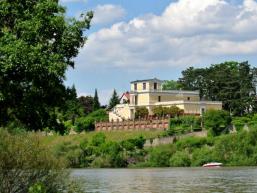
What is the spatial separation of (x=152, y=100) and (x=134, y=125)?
13.7m

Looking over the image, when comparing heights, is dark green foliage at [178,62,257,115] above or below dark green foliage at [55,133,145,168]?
above

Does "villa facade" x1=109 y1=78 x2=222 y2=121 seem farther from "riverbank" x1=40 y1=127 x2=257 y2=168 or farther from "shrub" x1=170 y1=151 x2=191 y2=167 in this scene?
Result: "shrub" x1=170 y1=151 x2=191 y2=167

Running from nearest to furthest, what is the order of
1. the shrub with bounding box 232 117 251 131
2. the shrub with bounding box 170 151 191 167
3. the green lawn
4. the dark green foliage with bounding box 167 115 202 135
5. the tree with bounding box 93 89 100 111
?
the shrub with bounding box 170 151 191 167
the shrub with bounding box 232 117 251 131
the dark green foliage with bounding box 167 115 202 135
the green lawn
the tree with bounding box 93 89 100 111

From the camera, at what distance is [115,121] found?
122938 millimetres

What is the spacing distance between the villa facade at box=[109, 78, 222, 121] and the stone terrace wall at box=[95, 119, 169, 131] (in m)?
4.61

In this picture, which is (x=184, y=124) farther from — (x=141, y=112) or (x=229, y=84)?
(x=229, y=84)

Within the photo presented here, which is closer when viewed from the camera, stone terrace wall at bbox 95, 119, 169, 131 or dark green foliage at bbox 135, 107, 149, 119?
stone terrace wall at bbox 95, 119, 169, 131

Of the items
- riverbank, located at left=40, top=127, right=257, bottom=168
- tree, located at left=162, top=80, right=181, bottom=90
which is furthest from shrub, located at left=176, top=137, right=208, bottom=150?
tree, located at left=162, top=80, right=181, bottom=90

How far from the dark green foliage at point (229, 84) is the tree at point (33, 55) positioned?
Result: 345ft

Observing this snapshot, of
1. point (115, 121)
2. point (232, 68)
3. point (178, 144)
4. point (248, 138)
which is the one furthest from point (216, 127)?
point (232, 68)

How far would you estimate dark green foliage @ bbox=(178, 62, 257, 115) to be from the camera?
127 m

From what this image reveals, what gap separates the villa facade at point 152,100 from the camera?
124375mm

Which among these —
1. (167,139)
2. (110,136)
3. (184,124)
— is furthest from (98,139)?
(184,124)

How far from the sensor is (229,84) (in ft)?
439
